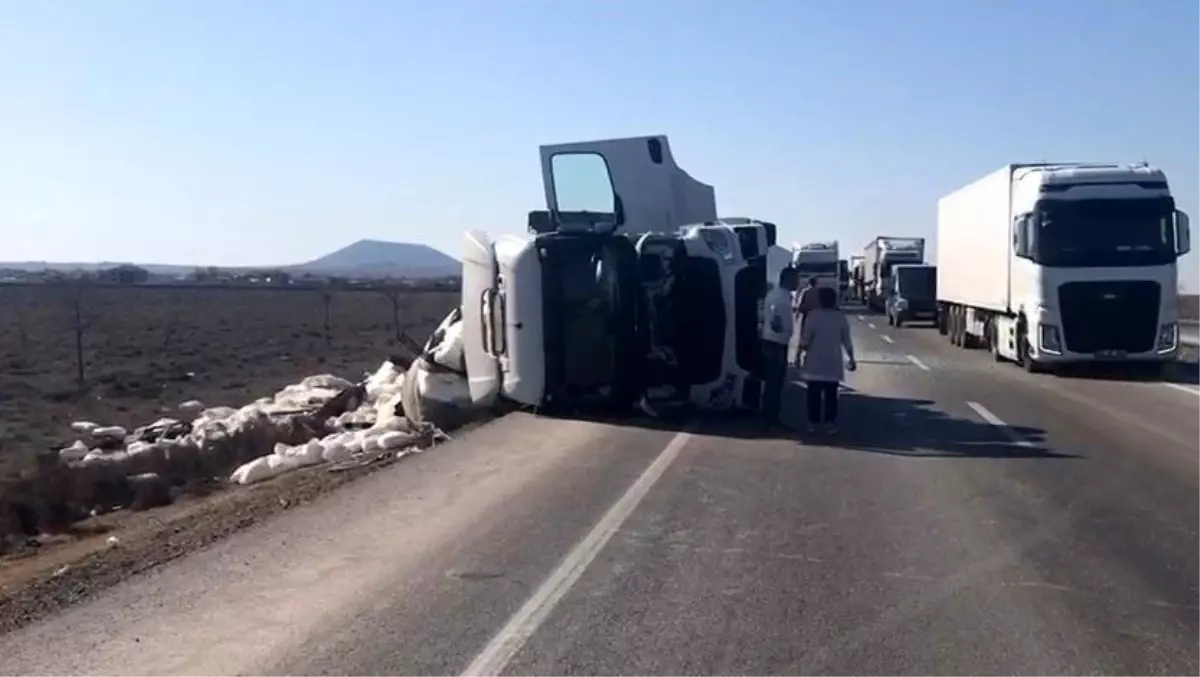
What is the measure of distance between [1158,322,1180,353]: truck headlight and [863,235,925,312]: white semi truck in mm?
31796

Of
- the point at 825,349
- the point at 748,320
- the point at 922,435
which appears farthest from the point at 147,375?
the point at 922,435

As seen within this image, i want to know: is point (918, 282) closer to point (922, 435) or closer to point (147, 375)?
point (147, 375)

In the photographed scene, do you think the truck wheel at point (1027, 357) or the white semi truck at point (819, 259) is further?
the white semi truck at point (819, 259)

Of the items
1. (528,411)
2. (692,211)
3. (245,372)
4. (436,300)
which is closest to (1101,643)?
(528,411)

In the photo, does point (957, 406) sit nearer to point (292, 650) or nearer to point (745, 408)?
point (745, 408)

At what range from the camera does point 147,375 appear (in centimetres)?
3381

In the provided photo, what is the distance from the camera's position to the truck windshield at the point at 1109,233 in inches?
973

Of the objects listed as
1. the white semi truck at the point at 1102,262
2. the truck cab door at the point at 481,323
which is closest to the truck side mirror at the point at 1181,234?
the white semi truck at the point at 1102,262

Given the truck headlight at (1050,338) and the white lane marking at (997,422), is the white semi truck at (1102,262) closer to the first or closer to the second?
the truck headlight at (1050,338)

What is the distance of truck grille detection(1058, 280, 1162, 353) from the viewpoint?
24.7 m

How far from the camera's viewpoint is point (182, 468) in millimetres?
17312

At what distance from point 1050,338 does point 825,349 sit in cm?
1051

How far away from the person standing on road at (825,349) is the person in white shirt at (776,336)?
24 centimetres

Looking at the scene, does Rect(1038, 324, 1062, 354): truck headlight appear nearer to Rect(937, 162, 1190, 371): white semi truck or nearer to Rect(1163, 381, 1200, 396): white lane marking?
Rect(937, 162, 1190, 371): white semi truck
